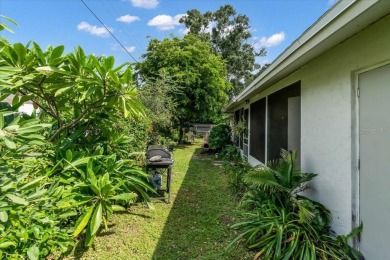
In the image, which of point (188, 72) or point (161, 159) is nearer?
point (161, 159)

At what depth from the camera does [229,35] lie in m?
29.0

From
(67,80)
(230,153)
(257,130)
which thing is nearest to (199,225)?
(67,80)

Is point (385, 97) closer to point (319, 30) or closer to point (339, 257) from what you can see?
point (319, 30)

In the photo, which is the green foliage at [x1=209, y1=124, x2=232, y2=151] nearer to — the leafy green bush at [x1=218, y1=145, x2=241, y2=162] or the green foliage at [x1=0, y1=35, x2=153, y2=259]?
the leafy green bush at [x1=218, y1=145, x2=241, y2=162]

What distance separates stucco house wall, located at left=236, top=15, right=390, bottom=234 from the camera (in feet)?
8.56

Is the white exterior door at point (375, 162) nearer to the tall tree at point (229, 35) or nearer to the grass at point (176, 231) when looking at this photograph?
the grass at point (176, 231)

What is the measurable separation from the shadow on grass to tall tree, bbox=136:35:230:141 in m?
9.64

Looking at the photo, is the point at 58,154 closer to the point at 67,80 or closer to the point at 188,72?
the point at 67,80

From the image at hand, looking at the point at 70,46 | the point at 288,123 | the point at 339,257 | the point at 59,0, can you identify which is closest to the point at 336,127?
the point at 339,257

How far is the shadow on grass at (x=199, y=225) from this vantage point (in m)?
3.29

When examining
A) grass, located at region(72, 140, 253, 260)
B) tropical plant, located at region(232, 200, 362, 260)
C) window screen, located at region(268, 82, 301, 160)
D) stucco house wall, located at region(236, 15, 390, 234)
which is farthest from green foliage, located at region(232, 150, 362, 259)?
window screen, located at region(268, 82, 301, 160)

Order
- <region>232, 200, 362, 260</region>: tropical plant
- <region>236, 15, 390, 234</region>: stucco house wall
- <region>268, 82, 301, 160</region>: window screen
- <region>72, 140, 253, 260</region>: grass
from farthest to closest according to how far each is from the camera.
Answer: <region>268, 82, 301, 160</region>: window screen → <region>72, 140, 253, 260</region>: grass → <region>232, 200, 362, 260</region>: tropical plant → <region>236, 15, 390, 234</region>: stucco house wall

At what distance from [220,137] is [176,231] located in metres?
9.35

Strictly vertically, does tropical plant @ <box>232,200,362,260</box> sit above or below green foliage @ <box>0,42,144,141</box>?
below
